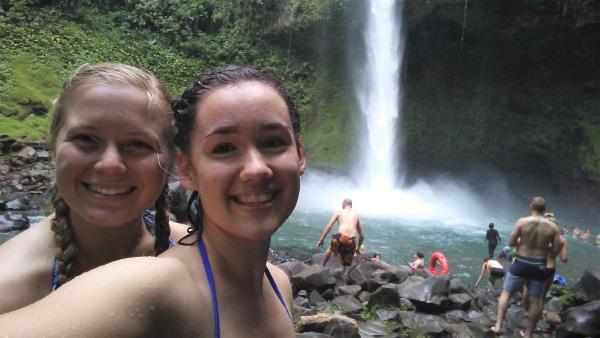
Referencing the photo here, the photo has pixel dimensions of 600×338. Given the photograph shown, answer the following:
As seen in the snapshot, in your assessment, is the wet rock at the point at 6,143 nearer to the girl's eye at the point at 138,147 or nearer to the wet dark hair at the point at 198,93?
the girl's eye at the point at 138,147

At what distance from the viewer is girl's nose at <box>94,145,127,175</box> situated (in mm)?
1728

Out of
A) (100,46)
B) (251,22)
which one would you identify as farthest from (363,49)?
(100,46)

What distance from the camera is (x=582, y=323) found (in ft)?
22.5

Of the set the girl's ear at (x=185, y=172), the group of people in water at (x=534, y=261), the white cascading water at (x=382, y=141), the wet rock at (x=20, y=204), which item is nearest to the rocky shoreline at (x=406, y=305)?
the group of people in water at (x=534, y=261)

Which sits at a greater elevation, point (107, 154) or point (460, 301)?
point (107, 154)

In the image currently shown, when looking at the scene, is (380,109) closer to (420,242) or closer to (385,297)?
(420,242)

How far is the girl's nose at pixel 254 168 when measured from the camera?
1383 mm

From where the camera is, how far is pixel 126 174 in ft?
5.88

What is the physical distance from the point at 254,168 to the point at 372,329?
17.5ft

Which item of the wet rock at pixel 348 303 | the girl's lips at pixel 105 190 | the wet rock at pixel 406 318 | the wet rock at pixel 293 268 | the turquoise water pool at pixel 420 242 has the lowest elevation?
the turquoise water pool at pixel 420 242

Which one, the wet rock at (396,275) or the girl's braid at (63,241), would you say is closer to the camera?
the girl's braid at (63,241)

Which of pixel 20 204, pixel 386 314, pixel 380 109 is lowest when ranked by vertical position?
pixel 20 204

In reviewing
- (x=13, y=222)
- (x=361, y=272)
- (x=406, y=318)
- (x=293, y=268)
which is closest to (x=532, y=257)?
(x=406, y=318)

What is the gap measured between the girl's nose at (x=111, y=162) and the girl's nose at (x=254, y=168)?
0.60 metres
